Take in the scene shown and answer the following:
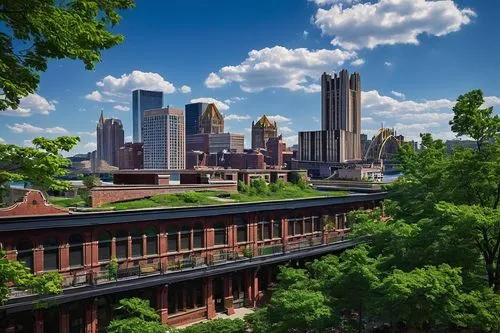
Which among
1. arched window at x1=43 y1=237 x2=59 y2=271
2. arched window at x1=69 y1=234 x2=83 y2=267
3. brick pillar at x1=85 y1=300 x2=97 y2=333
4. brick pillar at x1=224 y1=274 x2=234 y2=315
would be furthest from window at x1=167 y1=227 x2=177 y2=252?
arched window at x1=43 y1=237 x2=59 y2=271

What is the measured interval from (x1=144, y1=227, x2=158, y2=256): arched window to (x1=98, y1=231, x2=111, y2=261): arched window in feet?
8.48

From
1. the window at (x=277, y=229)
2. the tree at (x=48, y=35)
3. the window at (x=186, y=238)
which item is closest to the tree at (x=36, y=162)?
the tree at (x=48, y=35)

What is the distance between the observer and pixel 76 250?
1012 inches

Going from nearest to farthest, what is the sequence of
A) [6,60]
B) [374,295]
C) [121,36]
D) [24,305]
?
[6,60], [121,36], [374,295], [24,305]

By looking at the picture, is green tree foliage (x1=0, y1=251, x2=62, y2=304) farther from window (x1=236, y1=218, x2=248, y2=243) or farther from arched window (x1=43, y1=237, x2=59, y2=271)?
window (x1=236, y1=218, x2=248, y2=243)

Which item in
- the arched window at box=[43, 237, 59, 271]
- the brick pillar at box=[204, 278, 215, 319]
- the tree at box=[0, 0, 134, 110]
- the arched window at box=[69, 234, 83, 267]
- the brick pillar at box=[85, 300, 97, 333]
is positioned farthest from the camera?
the brick pillar at box=[204, 278, 215, 319]

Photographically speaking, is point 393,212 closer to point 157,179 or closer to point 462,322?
point 462,322

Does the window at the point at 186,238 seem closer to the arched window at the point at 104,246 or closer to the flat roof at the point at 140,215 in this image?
the flat roof at the point at 140,215

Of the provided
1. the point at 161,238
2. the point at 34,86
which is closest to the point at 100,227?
the point at 161,238

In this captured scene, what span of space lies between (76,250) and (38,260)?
7.26 ft

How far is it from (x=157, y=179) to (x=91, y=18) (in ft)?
107

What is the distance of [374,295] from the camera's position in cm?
2009

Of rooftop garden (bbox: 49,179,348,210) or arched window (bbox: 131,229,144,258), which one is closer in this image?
arched window (bbox: 131,229,144,258)

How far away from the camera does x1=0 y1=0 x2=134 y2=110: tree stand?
8.88m
